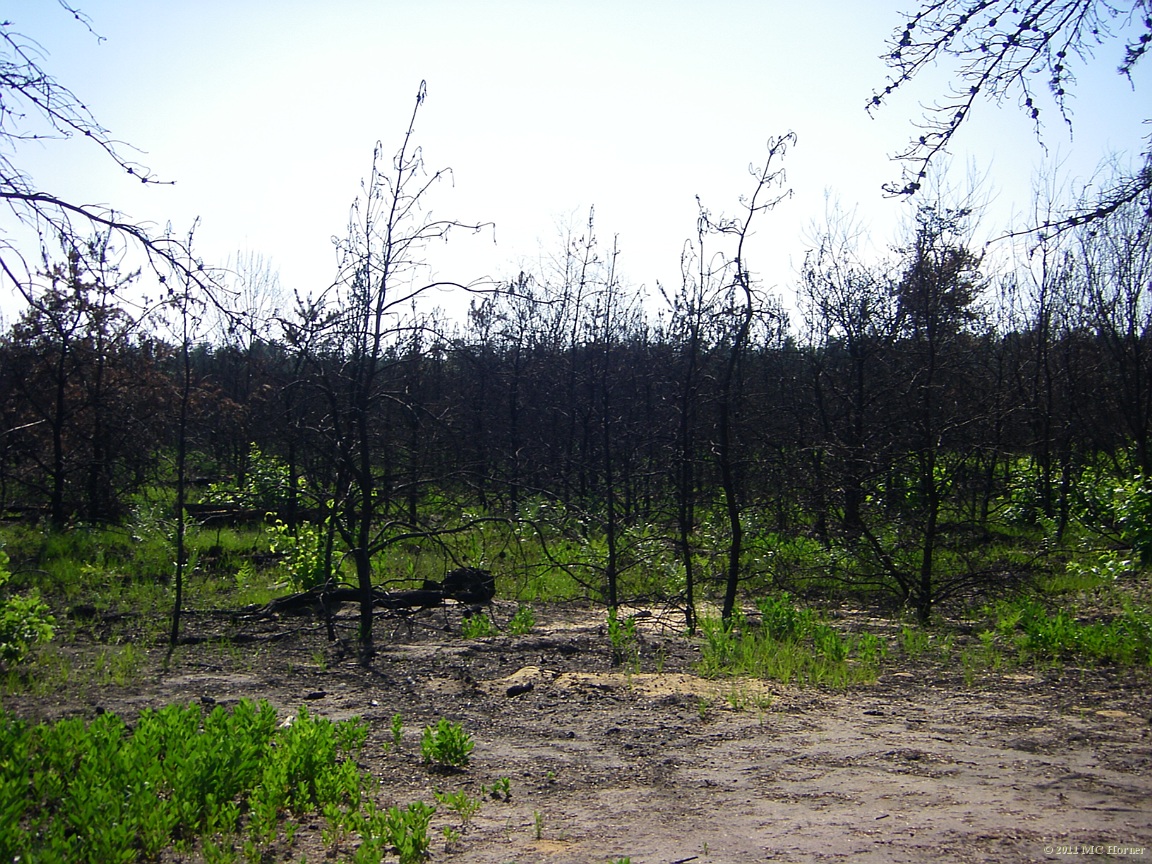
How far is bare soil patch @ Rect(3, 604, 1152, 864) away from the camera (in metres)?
3.63

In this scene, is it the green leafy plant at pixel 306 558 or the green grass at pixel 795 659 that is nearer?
the green grass at pixel 795 659

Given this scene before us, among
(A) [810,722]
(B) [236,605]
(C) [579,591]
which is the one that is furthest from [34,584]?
(A) [810,722]

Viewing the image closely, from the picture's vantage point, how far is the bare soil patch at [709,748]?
3627 mm

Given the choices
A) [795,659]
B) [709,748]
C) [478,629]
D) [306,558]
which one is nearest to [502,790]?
[709,748]

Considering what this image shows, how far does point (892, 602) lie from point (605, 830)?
8.48 m

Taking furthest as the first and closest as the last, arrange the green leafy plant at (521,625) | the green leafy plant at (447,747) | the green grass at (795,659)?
the green leafy plant at (521,625) < the green grass at (795,659) < the green leafy plant at (447,747)

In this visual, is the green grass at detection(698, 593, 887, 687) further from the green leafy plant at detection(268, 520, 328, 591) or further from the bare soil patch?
the green leafy plant at detection(268, 520, 328, 591)

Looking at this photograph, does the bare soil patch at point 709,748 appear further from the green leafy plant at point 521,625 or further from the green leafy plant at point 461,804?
the green leafy plant at point 521,625

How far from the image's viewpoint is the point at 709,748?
503 cm

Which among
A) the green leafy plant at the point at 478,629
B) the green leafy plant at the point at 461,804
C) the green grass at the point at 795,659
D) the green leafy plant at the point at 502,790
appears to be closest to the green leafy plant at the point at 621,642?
the green grass at the point at 795,659

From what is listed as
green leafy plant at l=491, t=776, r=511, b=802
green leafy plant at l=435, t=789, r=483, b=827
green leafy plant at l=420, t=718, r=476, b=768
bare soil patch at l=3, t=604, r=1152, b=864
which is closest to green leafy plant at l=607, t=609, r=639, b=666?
bare soil patch at l=3, t=604, r=1152, b=864

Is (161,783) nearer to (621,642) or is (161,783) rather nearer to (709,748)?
(709,748)

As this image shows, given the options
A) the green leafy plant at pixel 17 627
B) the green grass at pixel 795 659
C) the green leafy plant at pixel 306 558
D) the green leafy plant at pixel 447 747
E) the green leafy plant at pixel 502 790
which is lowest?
the green leafy plant at pixel 502 790

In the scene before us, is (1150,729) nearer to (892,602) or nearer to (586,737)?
(586,737)
